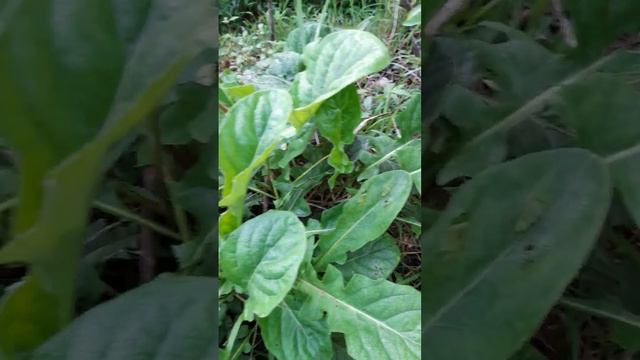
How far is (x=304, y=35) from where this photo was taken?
374 millimetres

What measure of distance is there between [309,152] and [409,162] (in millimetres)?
64

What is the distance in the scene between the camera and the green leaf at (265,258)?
38cm

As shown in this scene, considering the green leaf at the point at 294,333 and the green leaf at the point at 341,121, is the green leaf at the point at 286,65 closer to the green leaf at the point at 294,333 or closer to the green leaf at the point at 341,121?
the green leaf at the point at 341,121

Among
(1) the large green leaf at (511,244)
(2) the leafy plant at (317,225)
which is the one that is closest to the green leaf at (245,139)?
(2) the leafy plant at (317,225)

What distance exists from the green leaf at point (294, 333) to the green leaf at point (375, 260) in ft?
0.12

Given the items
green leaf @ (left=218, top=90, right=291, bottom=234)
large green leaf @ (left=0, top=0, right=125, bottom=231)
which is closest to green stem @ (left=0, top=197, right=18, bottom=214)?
large green leaf @ (left=0, top=0, right=125, bottom=231)

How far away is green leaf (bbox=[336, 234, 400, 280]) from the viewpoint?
1.29ft

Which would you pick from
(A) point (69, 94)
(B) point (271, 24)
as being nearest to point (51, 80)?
(A) point (69, 94)

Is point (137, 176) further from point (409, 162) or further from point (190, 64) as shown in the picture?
point (409, 162)

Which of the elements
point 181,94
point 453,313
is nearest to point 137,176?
point 181,94

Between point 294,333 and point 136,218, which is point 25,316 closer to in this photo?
point 136,218

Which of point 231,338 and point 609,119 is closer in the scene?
point 609,119

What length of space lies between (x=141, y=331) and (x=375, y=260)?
0.20 metres

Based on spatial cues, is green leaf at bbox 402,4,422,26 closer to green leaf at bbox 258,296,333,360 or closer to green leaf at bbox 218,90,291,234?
green leaf at bbox 218,90,291,234
